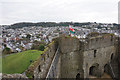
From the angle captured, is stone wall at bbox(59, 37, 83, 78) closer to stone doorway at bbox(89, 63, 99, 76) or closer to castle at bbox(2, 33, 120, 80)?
castle at bbox(2, 33, 120, 80)

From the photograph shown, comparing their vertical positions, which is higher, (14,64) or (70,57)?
(70,57)

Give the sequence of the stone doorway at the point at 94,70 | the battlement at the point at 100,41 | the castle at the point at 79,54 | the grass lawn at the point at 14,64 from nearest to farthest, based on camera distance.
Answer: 1. the castle at the point at 79,54
2. the battlement at the point at 100,41
3. the stone doorway at the point at 94,70
4. the grass lawn at the point at 14,64

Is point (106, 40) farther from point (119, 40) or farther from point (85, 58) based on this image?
point (85, 58)

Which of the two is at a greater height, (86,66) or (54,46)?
(54,46)

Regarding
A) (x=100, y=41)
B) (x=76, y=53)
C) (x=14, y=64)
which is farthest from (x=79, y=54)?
(x=14, y=64)

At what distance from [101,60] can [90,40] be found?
11.3ft

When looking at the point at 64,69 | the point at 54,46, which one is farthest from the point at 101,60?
the point at 54,46

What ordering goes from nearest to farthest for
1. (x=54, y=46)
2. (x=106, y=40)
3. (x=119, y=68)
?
(x=54, y=46) < (x=106, y=40) < (x=119, y=68)

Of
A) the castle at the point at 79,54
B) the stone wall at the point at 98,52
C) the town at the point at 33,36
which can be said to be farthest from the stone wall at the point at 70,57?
the town at the point at 33,36

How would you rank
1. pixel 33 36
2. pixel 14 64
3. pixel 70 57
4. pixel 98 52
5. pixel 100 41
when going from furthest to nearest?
pixel 33 36 → pixel 14 64 → pixel 98 52 → pixel 100 41 → pixel 70 57

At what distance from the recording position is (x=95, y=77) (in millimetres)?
12875

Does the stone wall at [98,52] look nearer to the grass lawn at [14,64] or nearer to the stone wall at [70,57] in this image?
the stone wall at [70,57]

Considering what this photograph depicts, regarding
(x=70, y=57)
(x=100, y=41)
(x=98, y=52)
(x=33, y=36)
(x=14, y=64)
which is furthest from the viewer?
(x=33, y=36)

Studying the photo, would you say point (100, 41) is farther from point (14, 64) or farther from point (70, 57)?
point (14, 64)
